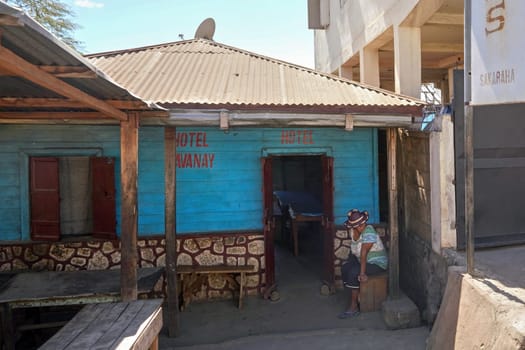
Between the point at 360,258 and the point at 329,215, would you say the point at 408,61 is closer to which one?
the point at 329,215

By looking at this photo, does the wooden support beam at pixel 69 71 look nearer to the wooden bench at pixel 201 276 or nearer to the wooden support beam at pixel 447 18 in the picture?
the wooden bench at pixel 201 276

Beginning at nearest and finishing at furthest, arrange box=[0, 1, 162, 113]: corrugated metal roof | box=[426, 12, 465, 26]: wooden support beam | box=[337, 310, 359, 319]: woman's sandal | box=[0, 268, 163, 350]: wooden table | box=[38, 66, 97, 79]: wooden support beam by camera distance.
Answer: box=[0, 1, 162, 113]: corrugated metal roof → box=[38, 66, 97, 79]: wooden support beam → box=[0, 268, 163, 350]: wooden table → box=[337, 310, 359, 319]: woman's sandal → box=[426, 12, 465, 26]: wooden support beam

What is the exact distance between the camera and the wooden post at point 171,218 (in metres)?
5.50

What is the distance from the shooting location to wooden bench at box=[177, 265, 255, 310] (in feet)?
21.5

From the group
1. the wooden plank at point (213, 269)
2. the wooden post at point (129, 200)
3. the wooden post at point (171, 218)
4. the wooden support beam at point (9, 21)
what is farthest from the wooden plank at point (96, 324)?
the wooden support beam at point (9, 21)

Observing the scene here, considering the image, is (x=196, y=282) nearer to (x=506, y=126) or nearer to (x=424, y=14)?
(x=506, y=126)

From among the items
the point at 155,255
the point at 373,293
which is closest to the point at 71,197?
the point at 155,255

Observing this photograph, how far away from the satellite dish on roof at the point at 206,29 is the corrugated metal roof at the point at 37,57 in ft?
21.5

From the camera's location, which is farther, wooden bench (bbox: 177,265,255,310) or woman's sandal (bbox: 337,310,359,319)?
wooden bench (bbox: 177,265,255,310)

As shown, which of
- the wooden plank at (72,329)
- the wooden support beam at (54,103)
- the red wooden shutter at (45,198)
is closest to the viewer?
the wooden plank at (72,329)

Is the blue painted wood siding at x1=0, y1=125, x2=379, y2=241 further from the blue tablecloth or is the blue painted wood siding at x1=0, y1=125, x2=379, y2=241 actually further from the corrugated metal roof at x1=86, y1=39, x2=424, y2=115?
the blue tablecloth

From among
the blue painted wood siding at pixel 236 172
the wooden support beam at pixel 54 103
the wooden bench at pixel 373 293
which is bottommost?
the wooden bench at pixel 373 293

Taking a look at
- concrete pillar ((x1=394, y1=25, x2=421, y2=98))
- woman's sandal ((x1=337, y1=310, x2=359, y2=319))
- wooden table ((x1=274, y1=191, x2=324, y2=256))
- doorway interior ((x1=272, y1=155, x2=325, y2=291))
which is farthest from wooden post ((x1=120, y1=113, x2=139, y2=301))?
concrete pillar ((x1=394, y1=25, x2=421, y2=98))

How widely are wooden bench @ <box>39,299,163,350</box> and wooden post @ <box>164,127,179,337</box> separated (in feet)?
3.96
